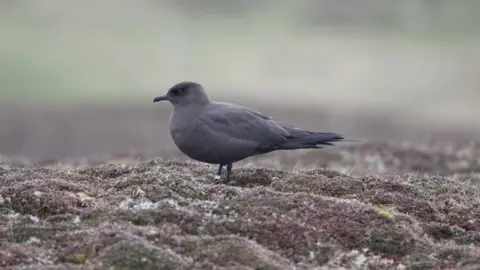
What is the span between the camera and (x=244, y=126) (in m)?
10.4

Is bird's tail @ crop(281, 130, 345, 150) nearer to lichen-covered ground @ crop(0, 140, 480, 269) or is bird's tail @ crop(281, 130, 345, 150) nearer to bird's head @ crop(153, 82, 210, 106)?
lichen-covered ground @ crop(0, 140, 480, 269)

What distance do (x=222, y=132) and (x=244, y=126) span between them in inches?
11.8

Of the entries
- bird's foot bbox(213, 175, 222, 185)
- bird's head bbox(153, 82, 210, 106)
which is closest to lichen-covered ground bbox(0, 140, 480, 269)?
bird's foot bbox(213, 175, 222, 185)

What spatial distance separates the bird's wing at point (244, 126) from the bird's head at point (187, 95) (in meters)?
0.18

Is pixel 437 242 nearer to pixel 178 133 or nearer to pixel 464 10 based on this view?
pixel 178 133

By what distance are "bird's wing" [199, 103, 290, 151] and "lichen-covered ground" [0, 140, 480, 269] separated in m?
0.40

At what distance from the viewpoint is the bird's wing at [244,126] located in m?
10.3

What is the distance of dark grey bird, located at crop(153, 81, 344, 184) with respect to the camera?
10148 mm

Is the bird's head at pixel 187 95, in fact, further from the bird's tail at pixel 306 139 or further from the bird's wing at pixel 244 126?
the bird's tail at pixel 306 139

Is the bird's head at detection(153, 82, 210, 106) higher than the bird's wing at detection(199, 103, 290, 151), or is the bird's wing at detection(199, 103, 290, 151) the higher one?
the bird's head at detection(153, 82, 210, 106)

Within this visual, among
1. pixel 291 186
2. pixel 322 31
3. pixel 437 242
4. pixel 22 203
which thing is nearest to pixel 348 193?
pixel 291 186

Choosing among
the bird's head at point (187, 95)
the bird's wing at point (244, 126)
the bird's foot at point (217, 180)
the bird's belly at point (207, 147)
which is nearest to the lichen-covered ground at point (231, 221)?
the bird's foot at point (217, 180)

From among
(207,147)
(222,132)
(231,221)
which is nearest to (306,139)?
(222,132)

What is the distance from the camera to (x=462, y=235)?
8523 millimetres
